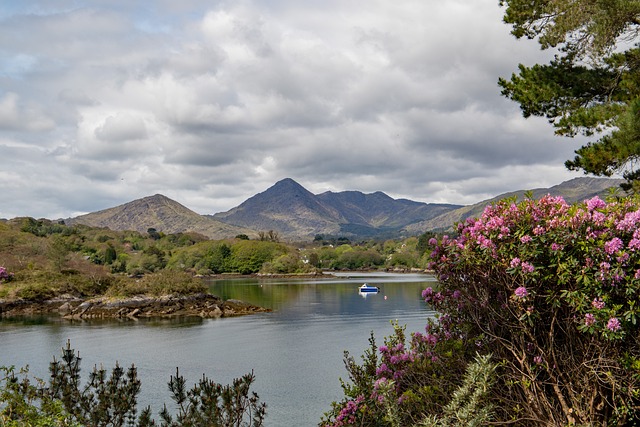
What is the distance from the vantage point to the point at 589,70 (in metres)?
17.8

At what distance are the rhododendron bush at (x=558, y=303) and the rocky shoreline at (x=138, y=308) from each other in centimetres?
5215

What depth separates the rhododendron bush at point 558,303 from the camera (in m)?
6.11

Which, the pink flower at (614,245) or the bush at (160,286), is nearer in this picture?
the pink flower at (614,245)

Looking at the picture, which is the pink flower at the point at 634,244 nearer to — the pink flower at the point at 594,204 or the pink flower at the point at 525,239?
the pink flower at the point at 594,204

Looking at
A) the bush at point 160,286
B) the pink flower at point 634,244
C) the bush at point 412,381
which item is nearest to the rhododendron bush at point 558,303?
the pink flower at point 634,244

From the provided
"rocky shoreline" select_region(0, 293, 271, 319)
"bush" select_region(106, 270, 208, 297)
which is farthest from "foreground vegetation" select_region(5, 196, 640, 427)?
"bush" select_region(106, 270, 208, 297)

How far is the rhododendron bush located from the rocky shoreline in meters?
52.2

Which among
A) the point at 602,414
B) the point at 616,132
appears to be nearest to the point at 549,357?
the point at 602,414

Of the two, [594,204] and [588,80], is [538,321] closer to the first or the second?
[594,204]

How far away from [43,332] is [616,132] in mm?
44648

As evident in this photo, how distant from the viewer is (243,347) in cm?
3669

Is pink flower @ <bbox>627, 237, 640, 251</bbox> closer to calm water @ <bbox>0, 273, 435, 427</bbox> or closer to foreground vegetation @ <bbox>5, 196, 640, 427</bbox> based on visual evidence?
foreground vegetation @ <bbox>5, 196, 640, 427</bbox>

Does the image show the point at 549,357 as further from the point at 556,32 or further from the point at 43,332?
the point at 43,332

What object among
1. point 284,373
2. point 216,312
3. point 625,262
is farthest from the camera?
point 216,312
